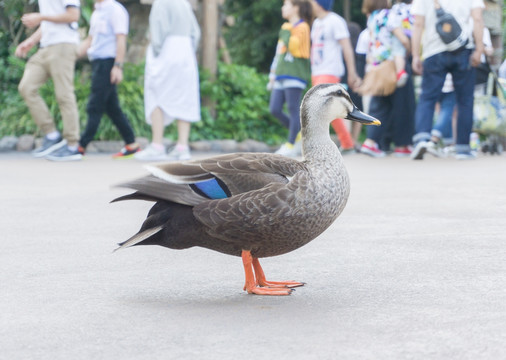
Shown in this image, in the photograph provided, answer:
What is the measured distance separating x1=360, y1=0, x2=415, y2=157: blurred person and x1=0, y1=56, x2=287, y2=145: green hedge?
3421 millimetres

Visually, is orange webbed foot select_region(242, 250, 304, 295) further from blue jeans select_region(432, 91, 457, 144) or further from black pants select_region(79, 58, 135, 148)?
blue jeans select_region(432, 91, 457, 144)

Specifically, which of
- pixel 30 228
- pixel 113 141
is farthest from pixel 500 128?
pixel 30 228

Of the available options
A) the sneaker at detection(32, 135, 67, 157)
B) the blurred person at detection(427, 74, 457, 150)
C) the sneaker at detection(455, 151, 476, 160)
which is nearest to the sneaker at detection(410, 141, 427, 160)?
the sneaker at detection(455, 151, 476, 160)

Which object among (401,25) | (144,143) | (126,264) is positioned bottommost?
(144,143)

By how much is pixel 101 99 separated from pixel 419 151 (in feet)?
12.3

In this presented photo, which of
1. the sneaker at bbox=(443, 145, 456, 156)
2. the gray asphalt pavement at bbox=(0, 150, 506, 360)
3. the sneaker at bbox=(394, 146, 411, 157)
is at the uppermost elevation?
the gray asphalt pavement at bbox=(0, 150, 506, 360)

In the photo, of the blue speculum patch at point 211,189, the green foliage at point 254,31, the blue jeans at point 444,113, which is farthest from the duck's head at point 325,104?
the green foliage at point 254,31

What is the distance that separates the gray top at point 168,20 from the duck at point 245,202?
24.9ft

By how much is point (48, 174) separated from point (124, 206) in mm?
2753

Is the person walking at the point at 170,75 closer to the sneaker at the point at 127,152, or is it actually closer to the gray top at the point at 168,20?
the gray top at the point at 168,20

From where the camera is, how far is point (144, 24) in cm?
1714

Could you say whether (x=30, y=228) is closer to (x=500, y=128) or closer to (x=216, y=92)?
(x=500, y=128)

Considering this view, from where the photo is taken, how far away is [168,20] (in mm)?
11523

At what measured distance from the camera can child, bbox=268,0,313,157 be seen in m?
12.3
